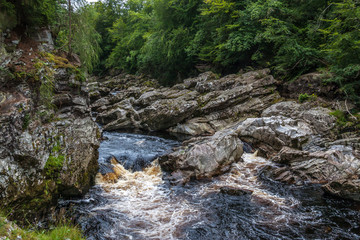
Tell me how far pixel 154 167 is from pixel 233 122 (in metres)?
7.66

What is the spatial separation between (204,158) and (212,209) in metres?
2.99

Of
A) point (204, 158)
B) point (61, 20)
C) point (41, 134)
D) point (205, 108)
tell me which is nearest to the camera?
point (41, 134)

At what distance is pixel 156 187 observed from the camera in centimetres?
903

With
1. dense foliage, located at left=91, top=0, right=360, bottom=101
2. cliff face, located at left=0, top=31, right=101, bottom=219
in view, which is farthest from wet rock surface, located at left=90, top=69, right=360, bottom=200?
cliff face, located at left=0, top=31, right=101, bottom=219

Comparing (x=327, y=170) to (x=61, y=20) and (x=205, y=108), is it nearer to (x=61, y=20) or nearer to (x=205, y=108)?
(x=205, y=108)

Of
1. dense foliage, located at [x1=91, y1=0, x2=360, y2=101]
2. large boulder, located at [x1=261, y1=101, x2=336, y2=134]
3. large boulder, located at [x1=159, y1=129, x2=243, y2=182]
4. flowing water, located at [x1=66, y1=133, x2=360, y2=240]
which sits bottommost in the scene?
flowing water, located at [x1=66, y1=133, x2=360, y2=240]

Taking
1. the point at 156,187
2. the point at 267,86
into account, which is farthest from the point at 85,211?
the point at 267,86

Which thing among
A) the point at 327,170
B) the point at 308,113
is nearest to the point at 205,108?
the point at 308,113

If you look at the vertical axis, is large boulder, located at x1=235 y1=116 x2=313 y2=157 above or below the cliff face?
below

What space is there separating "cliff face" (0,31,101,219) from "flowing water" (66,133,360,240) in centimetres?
118

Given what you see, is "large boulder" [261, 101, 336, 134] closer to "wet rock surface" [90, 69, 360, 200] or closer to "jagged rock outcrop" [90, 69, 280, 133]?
"wet rock surface" [90, 69, 360, 200]

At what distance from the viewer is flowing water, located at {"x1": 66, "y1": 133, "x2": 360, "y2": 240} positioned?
6.04 m

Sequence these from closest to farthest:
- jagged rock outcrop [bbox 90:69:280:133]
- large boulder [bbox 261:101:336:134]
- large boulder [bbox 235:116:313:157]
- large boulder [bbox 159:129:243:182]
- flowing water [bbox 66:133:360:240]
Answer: flowing water [bbox 66:133:360:240], large boulder [bbox 159:129:243:182], large boulder [bbox 235:116:313:157], large boulder [bbox 261:101:336:134], jagged rock outcrop [bbox 90:69:280:133]

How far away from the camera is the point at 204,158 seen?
32.7ft
